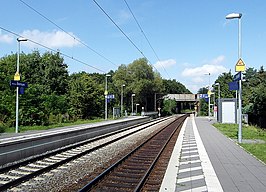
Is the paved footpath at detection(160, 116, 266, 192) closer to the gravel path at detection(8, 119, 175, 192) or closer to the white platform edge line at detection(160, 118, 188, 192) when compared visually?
the white platform edge line at detection(160, 118, 188, 192)

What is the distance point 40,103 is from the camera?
105 feet

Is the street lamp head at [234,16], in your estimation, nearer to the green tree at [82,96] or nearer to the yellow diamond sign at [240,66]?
the yellow diamond sign at [240,66]

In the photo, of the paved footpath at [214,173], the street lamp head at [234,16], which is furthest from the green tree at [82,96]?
the paved footpath at [214,173]

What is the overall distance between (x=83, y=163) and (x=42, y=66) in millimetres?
57151

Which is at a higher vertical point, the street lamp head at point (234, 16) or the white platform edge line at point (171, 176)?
the street lamp head at point (234, 16)

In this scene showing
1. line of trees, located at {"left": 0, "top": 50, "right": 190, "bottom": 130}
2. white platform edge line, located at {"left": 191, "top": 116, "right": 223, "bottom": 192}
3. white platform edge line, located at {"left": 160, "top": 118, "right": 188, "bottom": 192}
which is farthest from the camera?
line of trees, located at {"left": 0, "top": 50, "right": 190, "bottom": 130}

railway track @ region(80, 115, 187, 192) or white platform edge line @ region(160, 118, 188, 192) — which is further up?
white platform edge line @ region(160, 118, 188, 192)

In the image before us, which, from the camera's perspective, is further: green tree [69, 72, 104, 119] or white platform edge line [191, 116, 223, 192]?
green tree [69, 72, 104, 119]

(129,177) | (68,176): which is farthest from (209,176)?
(68,176)

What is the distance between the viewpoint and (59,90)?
6625cm

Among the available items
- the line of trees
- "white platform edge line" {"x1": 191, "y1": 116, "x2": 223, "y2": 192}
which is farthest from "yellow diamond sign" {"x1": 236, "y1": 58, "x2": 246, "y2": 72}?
the line of trees

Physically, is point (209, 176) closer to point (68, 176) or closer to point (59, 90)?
point (68, 176)

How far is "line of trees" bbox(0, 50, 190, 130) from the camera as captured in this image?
30445 millimetres

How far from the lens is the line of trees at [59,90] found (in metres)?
30.4
